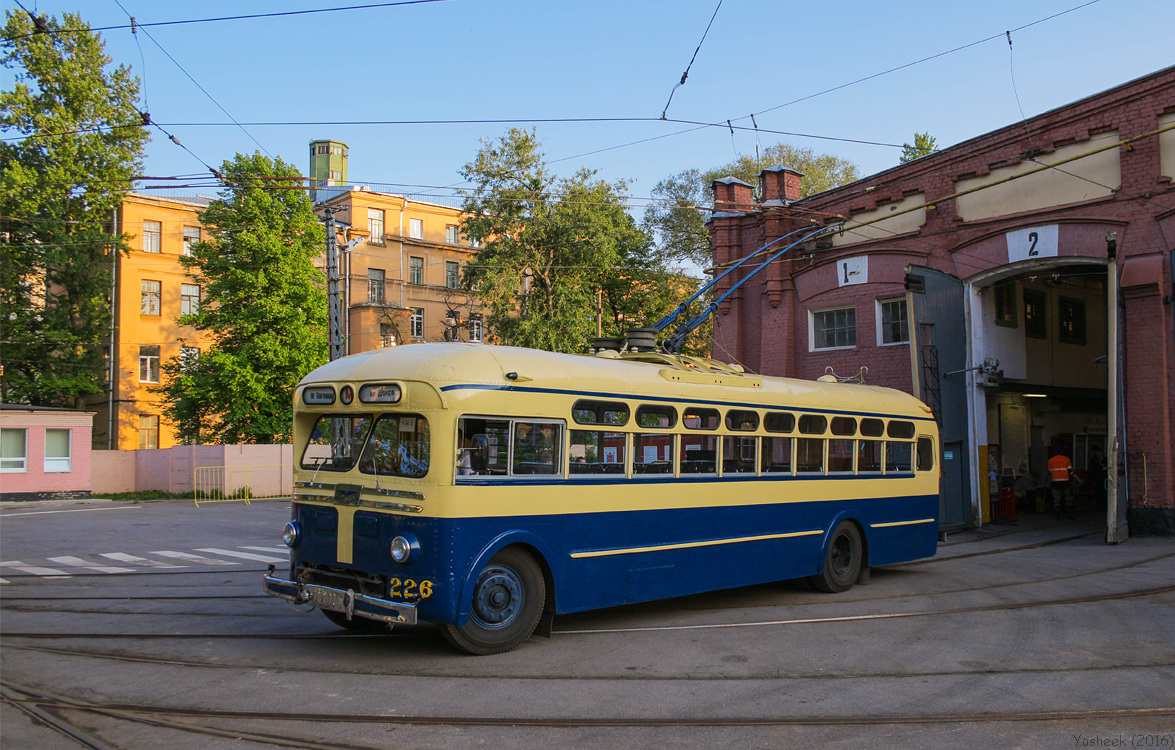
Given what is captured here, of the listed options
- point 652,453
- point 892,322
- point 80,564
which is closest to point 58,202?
point 80,564

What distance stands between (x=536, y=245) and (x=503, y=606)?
3020 cm

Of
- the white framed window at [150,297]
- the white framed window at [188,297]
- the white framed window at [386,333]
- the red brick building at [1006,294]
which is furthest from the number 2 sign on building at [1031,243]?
the white framed window at [150,297]

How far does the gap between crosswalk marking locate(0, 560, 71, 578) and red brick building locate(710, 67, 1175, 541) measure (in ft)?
46.0

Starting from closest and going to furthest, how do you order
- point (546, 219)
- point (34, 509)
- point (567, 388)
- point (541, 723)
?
point (541, 723) < point (567, 388) < point (34, 509) < point (546, 219)

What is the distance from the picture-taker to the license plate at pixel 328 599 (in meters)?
7.72

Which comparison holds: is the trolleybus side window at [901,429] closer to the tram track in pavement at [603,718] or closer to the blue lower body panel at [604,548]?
the blue lower body panel at [604,548]

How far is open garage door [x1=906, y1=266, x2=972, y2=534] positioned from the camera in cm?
2016

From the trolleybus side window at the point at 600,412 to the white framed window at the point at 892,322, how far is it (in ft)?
49.0

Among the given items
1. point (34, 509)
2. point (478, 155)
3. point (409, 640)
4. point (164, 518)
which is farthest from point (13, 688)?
point (478, 155)

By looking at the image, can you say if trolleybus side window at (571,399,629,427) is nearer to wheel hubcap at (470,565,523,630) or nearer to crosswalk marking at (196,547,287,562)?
wheel hubcap at (470,565,523,630)

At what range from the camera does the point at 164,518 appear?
80.6 feet

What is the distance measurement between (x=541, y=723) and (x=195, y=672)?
3116 mm

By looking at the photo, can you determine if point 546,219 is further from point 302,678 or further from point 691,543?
point 302,678

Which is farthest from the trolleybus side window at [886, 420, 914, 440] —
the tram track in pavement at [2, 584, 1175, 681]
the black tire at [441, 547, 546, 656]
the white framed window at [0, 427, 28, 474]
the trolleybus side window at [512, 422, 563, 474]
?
the white framed window at [0, 427, 28, 474]
